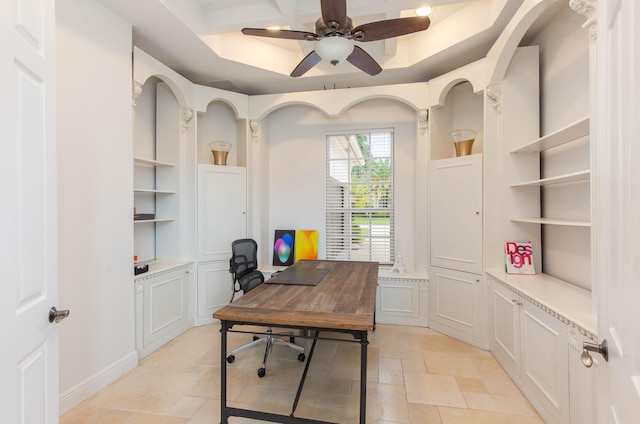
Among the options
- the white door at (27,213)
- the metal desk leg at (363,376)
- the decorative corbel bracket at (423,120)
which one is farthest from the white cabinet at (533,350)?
the white door at (27,213)

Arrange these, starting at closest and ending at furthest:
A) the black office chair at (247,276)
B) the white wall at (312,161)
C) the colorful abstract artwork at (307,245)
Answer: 1. the black office chair at (247,276)
2. the white wall at (312,161)
3. the colorful abstract artwork at (307,245)

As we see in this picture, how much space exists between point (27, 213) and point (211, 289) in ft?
9.67

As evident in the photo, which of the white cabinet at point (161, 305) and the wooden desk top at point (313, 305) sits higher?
the wooden desk top at point (313, 305)

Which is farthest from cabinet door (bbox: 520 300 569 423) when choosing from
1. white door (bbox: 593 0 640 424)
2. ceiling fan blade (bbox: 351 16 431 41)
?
ceiling fan blade (bbox: 351 16 431 41)

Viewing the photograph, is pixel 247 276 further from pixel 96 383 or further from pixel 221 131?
pixel 221 131

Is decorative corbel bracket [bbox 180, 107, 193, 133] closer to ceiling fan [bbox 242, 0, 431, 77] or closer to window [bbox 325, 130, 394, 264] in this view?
ceiling fan [bbox 242, 0, 431, 77]

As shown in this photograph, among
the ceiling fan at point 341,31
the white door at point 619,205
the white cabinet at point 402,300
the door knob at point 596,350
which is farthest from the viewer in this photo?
the white cabinet at point 402,300

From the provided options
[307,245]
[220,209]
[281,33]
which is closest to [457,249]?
[307,245]

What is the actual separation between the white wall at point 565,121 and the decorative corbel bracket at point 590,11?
0.62m

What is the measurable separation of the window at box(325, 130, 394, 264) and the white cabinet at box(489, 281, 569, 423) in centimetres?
169

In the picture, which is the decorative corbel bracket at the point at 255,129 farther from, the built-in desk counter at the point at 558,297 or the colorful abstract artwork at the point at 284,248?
the built-in desk counter at the point at 558,297

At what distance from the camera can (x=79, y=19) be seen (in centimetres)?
233

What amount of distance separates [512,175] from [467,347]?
1.87 meters

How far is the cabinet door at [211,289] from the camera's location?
381 cm
